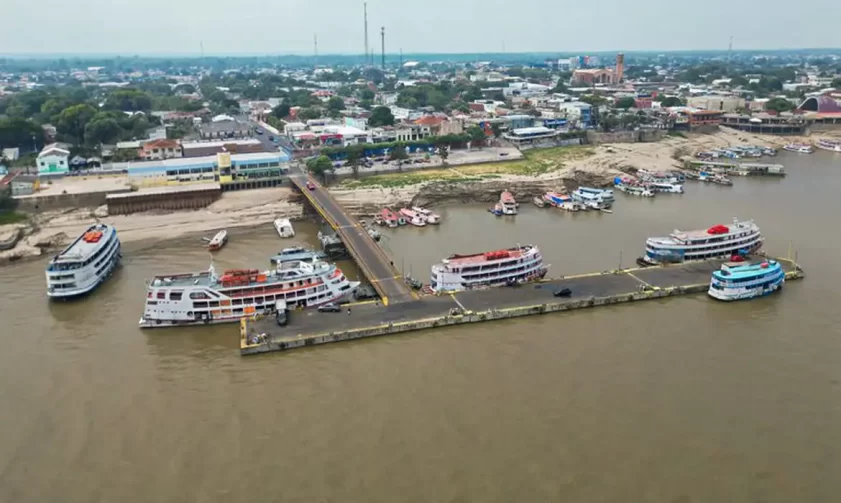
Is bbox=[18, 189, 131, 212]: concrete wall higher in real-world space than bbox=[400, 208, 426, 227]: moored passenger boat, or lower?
higher

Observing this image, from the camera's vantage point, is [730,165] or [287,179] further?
[730,165]

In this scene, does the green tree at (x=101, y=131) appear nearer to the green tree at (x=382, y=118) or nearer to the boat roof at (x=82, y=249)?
the green tree at (x=382, y=118)

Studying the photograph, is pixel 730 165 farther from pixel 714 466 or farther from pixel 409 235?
pixel 714 466

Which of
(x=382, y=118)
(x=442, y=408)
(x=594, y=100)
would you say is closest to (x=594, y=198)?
(x=442, y=408)

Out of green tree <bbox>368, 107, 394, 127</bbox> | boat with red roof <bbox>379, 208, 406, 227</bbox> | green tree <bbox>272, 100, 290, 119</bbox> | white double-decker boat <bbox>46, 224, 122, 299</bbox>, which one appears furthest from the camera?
green tree <bbox>272, 100, 290, 119</bbox>

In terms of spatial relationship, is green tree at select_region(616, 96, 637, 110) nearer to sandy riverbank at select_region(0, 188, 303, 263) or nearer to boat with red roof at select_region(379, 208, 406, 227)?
boat with red roof at select_region(379, 208, 406, 227)

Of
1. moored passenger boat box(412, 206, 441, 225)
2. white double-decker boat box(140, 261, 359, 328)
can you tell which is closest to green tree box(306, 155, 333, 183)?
moored passenger boat box(412, 206, 441, 225)

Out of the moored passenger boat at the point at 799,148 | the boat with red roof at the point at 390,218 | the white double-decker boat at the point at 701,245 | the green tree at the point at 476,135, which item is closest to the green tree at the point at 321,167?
the boat with red roof at the point at 390,218

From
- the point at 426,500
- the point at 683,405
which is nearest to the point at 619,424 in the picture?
the point at 683,405
